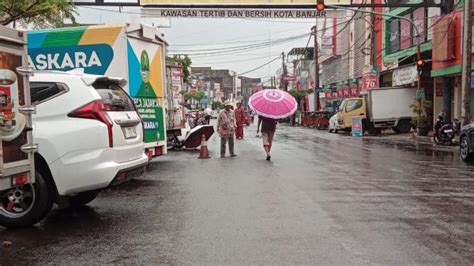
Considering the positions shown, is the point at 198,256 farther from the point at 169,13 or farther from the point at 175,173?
the point at 169,13

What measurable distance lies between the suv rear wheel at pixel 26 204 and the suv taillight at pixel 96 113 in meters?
0.90

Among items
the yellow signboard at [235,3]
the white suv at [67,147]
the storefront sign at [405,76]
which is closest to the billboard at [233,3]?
the yellow signboard at [235,3]

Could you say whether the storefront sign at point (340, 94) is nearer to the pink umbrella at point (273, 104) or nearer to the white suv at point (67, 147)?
the pink umbrella at point (273, 104)

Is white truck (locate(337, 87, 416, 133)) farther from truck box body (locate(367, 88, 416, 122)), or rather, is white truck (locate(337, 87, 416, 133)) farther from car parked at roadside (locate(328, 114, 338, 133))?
car parked at roadside (locate(328, 114, 338, 133))

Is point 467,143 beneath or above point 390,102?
beneath

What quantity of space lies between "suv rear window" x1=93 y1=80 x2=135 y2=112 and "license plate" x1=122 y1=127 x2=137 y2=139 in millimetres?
274

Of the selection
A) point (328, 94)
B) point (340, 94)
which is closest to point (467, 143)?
point (340, 94)

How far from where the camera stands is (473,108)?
2556 cm

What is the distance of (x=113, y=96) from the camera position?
7504 mm

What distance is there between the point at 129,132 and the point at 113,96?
52cm

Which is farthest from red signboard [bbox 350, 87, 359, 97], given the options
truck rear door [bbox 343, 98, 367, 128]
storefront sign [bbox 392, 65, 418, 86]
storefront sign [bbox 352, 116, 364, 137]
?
storefront sign [bbox 352, 116, 364, 137]

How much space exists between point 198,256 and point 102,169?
1959mm

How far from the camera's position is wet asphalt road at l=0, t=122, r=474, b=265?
18.4ft

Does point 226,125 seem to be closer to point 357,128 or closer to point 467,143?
point 467,143
